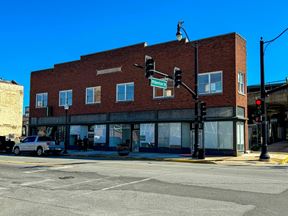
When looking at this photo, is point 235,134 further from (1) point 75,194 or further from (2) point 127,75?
(1) point 75,194

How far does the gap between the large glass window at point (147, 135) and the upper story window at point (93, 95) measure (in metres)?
6.53

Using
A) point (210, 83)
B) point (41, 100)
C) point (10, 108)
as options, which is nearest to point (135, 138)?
point (210, 83)

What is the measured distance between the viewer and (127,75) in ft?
108

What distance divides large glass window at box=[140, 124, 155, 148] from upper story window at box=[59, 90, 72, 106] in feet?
34.9

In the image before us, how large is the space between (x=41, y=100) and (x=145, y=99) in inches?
629

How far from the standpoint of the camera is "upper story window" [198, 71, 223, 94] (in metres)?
27.2

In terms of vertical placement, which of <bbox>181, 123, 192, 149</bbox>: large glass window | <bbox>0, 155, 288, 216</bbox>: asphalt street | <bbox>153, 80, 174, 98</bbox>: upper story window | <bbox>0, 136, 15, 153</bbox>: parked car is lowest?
<bbox>0, 155, 288, 216</bbox>: asphalt street

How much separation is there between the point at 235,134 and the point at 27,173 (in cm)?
1654

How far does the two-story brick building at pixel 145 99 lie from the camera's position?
2694cm

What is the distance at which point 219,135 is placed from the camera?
27.0 meters

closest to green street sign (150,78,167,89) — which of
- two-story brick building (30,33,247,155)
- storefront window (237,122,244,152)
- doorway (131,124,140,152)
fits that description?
two-story brick building (30,33,247,155)

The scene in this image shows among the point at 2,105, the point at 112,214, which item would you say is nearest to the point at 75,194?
the point at 112,214

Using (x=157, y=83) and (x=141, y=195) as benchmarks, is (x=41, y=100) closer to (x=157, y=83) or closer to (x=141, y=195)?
(x=157, y=83)

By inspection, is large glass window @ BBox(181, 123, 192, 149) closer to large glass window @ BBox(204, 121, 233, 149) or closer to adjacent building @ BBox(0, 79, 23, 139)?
large glass window @ BBox(204, 121, 233, 149)
